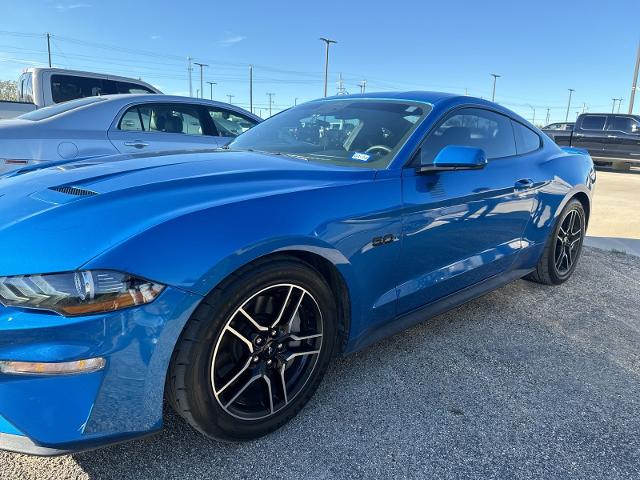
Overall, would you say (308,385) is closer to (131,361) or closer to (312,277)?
(312,277)

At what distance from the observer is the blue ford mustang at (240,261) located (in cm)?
142

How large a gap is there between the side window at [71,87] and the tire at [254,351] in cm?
816

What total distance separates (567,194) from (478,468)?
251 centimetres

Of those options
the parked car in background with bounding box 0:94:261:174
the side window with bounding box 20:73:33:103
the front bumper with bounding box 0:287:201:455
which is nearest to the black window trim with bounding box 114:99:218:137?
the parked car in background with bounding box 0:94:261:174

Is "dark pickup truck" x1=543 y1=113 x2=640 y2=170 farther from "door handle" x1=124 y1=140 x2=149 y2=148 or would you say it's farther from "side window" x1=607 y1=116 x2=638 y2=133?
"door handle" x1=124 y1=140 x2=149 y2=148

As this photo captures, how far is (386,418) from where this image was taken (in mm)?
2121

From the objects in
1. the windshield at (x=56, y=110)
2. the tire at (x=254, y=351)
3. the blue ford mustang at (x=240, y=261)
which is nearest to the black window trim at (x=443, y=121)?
the blue ford mustang at (x=240, y=261)

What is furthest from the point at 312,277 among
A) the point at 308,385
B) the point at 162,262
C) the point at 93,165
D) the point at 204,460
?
the point at 93,165

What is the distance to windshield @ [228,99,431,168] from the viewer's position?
2.50m

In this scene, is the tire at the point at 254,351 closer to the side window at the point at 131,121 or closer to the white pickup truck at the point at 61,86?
the side window at the point at 131,121

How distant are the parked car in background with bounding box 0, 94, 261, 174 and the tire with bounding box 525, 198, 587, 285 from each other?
2.79 m

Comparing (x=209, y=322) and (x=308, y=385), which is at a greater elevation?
(x=209, y=322)

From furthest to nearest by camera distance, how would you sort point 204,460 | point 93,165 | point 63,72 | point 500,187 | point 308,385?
1. point 63,72
2. point 500,187
3. point 93,165
4. point 308,385
5. point 204,460

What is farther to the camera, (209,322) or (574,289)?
(574,289)
